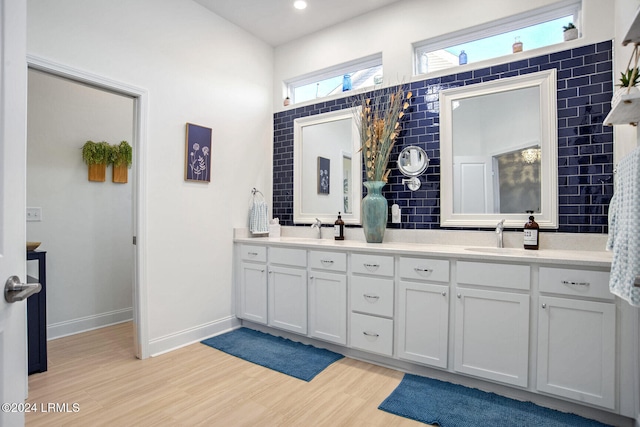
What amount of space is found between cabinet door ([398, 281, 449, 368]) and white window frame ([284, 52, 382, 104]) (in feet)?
7.02

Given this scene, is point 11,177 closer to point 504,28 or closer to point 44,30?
point 44,30

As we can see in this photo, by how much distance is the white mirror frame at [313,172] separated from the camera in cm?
330

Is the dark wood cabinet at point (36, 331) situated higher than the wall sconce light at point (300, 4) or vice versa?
the wall sconce light at point (300, 4)

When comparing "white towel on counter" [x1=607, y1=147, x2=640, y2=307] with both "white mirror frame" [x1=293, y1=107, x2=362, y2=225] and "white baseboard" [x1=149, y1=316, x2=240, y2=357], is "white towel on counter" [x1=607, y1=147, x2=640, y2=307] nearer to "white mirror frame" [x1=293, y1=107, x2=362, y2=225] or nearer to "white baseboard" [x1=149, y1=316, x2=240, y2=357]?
"white mirror frame" [x1=293, y1=107, x2=362, y2=225]

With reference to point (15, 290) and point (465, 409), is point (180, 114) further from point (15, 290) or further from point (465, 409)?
point (465, 409)

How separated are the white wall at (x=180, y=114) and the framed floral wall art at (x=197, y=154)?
0.06 metres

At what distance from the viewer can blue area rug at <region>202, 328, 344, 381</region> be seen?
99.0 inches

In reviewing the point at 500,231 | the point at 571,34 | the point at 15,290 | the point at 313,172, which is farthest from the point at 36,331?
the point at 571,34

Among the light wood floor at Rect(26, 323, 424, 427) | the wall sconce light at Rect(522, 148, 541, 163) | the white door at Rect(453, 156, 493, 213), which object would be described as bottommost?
the light wood floor at Rect(26, 323, 424, 427)

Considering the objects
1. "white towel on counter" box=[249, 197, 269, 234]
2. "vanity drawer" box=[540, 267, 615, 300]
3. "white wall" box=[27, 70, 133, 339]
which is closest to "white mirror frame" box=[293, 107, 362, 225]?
"white towel on counter" box=[249, 197, 269, 234]

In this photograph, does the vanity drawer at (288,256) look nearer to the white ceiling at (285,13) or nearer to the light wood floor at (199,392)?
the light wood floor at (199,392)

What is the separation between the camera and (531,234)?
7.83ft

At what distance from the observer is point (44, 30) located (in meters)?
2.20

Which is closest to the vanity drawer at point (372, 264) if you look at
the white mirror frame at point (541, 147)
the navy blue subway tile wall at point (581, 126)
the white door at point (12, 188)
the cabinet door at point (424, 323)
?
the cabinet door at point (424, 323)
